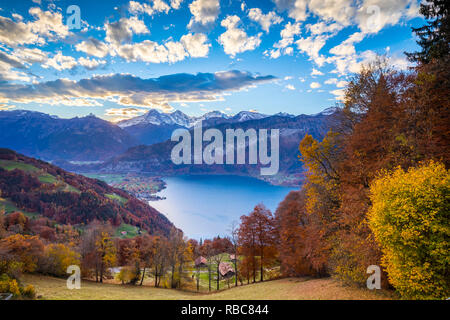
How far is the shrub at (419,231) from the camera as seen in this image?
28.0ft

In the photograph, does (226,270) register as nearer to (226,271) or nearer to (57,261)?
(226,271)

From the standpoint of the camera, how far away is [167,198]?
174 meters

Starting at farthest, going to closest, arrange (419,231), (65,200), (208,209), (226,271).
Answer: (208,209), (65,200), (226,271), (419,231)

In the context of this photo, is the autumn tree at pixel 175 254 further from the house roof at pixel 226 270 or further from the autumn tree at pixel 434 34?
the autumn tree at pixel 434 34

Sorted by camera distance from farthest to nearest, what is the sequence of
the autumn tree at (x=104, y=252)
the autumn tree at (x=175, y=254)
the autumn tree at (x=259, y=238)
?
the autumn tree at (x=104, y=252) < the autumn tree at (x=175, y=254) < the autumn tree at (x=259, y=238)

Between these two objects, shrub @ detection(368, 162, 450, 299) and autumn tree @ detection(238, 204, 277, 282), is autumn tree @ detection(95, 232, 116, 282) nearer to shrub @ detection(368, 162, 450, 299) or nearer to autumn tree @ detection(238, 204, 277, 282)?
autumn tree @ detection(238, 204, 277, 282)

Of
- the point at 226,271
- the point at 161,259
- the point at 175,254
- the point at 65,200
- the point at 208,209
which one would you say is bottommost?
the point at 226,271

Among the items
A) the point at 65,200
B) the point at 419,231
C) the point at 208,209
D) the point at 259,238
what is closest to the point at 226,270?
the point at 259,238

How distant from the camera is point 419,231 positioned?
8711mm

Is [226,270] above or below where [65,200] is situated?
below

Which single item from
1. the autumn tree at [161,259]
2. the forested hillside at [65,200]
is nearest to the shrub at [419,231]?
the autumn tree at [161,259]

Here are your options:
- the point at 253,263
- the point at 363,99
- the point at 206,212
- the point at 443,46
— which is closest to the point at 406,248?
the point at 363,99

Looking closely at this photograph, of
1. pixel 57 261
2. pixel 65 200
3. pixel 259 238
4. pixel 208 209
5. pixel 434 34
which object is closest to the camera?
pixel 434 34

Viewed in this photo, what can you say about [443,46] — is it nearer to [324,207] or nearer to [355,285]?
[324,207]
